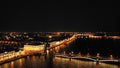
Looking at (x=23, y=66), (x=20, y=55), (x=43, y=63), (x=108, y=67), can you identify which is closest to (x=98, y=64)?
(x=108, y=67)

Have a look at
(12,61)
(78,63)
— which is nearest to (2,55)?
(12,61)

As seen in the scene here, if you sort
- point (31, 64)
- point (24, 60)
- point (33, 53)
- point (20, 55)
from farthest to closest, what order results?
point (33, 53), point (20, 55), point (24, 60), point (31, 64)

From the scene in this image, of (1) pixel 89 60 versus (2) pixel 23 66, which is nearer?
(2) pixel 23 66

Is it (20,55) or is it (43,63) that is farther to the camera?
(20,55)

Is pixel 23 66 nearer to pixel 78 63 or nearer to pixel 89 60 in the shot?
pixel 78 63

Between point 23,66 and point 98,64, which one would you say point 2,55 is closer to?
point 23,66

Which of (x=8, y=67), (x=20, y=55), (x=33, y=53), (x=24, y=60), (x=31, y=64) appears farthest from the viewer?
(x=33, y=53)

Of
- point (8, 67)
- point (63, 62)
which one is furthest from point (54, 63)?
point (8, 67)

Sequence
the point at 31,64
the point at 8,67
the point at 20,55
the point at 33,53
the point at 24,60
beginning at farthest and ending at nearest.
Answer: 1. the point at 33,53
2. the point at 20,55
3. the point at 24,60
4. the point at 31,64
5. the point at 8,67
